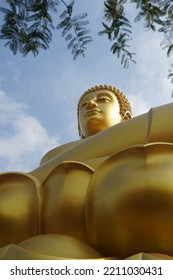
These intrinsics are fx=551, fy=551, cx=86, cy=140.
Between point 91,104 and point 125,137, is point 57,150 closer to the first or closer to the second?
point 91,104

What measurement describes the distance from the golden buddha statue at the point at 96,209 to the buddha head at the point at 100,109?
150cm

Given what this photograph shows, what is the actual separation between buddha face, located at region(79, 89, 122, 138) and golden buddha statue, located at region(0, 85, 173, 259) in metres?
1.50

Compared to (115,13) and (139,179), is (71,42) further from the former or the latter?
(139,179)

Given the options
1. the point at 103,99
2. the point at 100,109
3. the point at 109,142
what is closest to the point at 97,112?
the point at 100,109

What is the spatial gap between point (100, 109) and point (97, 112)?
1.4 inches

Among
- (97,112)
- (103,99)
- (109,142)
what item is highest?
(103,99)

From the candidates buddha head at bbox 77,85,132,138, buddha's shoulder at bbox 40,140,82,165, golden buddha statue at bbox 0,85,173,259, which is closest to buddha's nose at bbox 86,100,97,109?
buddha head at bbox 77,85,132,138

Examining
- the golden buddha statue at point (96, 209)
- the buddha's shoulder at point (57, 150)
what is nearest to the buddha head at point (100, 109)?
the buddha's shoulder at point (57, 150)

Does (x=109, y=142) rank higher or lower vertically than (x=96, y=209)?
higher

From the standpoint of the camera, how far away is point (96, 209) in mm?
1907

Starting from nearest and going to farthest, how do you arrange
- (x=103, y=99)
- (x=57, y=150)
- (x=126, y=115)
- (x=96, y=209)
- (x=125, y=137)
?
(x=96, y=209) → (x=125, y=137) → (x=57, y=150) → (x=103, y=99) → (x=126, y=115)

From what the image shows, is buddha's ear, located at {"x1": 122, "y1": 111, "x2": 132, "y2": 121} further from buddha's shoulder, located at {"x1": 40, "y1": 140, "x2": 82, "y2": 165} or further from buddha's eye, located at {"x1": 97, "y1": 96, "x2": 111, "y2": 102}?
buddha's shoulder, located at {"x1": 40, "y1": 140, "x2": 82, "y2": 165}

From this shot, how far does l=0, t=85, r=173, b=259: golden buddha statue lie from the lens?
1.79m

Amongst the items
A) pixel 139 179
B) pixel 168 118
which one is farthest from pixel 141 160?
pixel 168 118
